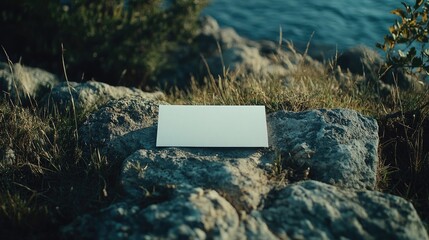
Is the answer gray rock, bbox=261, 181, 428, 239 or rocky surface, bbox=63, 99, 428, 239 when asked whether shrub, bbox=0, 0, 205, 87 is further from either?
gray rock, bbox=261, 181, 428, 239

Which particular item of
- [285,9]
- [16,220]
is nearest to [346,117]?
[16,220]

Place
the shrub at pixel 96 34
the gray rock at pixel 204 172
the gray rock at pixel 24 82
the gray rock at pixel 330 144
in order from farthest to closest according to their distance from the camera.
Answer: the shrub at pixel 96 34
the gray rock at pixel 24 82
the gray rock at pixel 330 144
the gray rock at pixel 204 172

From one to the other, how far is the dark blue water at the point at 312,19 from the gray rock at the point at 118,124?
18.1 feet

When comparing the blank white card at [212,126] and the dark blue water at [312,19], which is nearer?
the blank white card at [212,126]

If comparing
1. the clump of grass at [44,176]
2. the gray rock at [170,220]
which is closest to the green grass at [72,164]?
the clump of grass at [44,176]

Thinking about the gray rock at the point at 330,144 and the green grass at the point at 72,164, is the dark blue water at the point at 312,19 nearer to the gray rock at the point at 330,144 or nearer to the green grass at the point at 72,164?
the green grass at the point at 72,164

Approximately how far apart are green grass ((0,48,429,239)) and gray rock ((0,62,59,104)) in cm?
36

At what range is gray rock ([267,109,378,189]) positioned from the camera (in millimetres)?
2662

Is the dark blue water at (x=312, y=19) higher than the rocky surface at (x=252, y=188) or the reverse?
the reverse

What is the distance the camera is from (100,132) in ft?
10.0

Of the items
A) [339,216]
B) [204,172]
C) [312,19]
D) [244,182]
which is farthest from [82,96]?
[312,19]

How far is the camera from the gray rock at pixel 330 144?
2.66 meters

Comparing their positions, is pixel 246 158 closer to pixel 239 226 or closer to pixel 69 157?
pixel 239 226

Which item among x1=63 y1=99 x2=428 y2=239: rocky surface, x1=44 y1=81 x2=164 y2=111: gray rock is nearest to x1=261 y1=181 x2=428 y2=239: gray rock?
x1=63 y1=99 x2=428 y2=239: rocky surface
